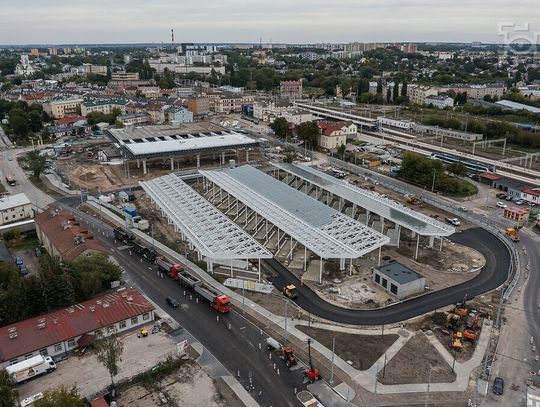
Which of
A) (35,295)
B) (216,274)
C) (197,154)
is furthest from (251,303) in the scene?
(197,154)

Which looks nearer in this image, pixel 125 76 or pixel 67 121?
pixel 67 121

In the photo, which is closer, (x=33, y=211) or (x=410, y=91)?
(x=33, y=211)

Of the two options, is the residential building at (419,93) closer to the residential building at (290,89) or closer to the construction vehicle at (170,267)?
the residential building at (290,89)

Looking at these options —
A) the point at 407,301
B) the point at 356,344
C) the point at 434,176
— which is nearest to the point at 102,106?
the point at 434,176

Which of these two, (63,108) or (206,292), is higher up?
(63,108)

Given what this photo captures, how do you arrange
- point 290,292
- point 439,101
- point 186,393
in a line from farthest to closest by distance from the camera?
point 439,101
point 290,292
point 186,393

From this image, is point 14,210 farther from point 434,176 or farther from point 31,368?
point 434,176

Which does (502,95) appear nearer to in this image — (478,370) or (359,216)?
(359,216)
